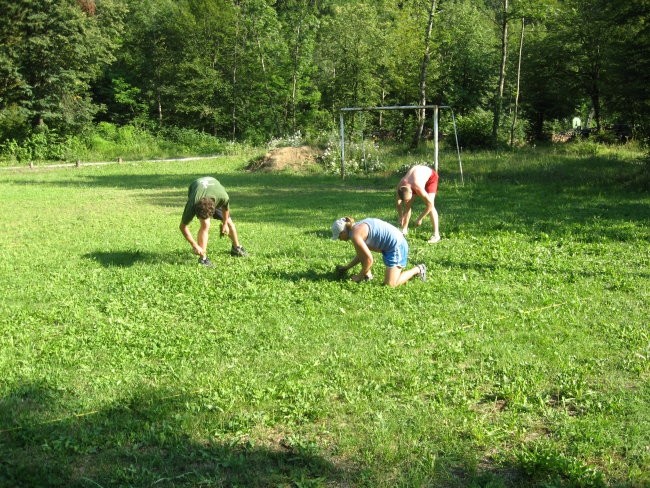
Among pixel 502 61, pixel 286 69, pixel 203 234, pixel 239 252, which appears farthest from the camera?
pixel 286 69

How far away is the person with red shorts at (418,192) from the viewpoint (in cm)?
1016

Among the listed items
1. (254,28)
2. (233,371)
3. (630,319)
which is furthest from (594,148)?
(254,28)

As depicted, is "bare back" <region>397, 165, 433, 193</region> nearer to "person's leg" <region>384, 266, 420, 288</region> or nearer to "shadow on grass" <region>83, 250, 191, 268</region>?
"person's leg" <region>384, 266, 420, 288</region>

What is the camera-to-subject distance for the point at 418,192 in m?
10.4

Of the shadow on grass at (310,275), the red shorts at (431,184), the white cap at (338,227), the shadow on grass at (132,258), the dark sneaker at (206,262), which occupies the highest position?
the red shorts at (431,184)

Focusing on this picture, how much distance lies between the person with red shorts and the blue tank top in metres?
2.98

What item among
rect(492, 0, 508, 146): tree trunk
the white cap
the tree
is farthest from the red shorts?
the tree

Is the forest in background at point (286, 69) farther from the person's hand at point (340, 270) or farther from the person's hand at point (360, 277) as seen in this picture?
the person's hand at point (360, 277)

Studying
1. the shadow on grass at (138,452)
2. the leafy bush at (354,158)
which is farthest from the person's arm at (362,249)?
the leafy bush at (354,158)

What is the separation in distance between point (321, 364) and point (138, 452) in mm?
1702

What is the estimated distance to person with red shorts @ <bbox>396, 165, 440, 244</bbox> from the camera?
1016cm

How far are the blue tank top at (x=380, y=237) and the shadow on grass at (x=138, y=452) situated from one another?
344 centimetres

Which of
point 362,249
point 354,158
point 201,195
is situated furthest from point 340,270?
point 354,158

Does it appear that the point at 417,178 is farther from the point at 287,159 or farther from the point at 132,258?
the point at 287,159
